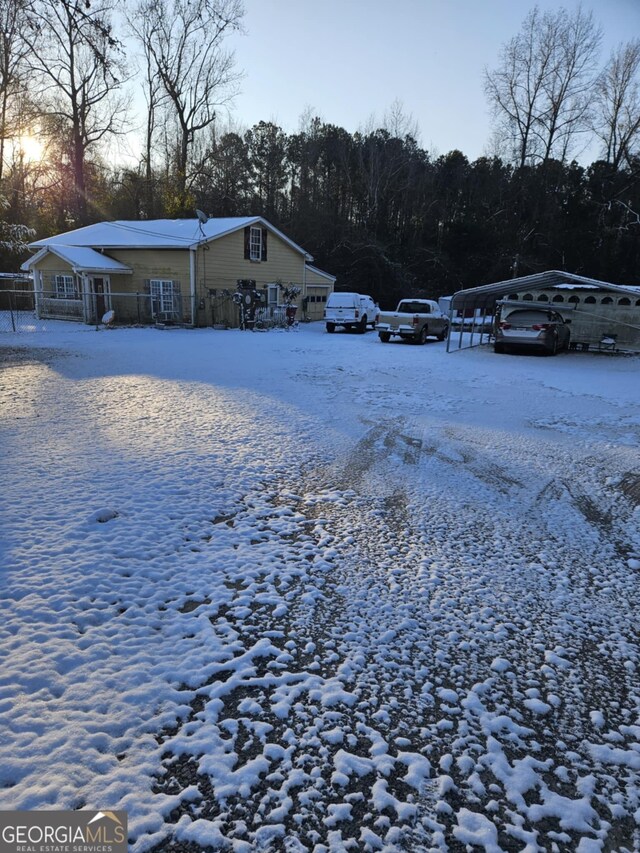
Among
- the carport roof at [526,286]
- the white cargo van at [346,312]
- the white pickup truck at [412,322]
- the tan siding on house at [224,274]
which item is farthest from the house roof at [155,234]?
the carport roof at [526,286]

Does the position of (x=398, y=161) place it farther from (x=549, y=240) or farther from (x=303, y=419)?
(x=303, y=419)

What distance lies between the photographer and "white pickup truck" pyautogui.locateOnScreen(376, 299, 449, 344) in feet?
67.8

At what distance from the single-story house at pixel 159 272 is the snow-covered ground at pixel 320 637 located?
709 inches

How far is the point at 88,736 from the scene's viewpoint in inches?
93.2

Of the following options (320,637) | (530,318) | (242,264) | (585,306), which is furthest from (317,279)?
(320,637)

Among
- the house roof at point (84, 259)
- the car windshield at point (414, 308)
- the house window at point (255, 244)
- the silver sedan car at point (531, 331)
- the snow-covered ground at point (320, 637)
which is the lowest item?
the snow-covered ground at point (320, 637)

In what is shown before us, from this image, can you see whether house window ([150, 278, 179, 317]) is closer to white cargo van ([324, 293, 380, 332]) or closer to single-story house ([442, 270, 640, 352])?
white cargo van ([324, 293, 380, 332])

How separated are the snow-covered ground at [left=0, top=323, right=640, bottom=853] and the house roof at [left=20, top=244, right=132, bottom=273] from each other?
18201 mm

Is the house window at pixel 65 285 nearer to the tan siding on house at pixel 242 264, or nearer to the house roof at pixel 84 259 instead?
the house roof at pixel 84 259

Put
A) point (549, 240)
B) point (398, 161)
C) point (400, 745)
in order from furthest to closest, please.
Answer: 1. point (398, 161)
2. point (549, 240)
3. point (400, 745)

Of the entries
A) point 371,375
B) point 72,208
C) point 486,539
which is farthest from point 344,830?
point 72,208

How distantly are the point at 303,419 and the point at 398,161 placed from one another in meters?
40.1

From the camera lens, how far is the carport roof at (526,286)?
16.2m

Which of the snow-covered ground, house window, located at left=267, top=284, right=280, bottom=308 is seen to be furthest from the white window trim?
the snow-covered ground
